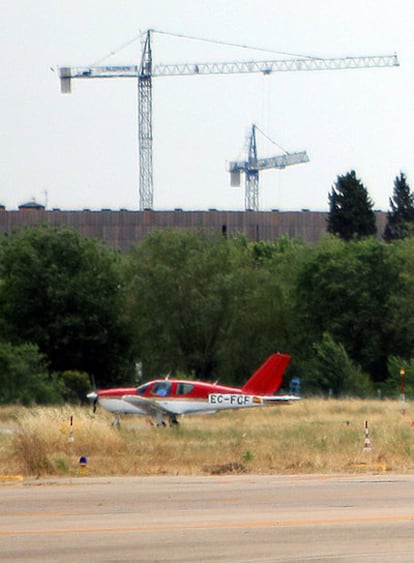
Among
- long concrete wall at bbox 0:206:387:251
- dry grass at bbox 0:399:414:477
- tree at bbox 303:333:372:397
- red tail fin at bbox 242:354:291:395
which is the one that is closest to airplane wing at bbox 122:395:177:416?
dry grass at bbox 0:399:414:477

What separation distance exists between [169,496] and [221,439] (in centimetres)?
1466

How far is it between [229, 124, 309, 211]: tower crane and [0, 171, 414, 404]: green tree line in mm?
104954

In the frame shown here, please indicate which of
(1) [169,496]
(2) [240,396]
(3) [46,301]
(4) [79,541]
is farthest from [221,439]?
(3) [46,301]

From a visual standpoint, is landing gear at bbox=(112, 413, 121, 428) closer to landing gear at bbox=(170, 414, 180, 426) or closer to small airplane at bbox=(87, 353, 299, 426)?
small airplane at bbox=(87, 353, 299, 426)

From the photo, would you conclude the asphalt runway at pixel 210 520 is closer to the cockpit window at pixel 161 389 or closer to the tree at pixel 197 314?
the cockpit window at pixel 161 389

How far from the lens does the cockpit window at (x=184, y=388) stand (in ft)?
137

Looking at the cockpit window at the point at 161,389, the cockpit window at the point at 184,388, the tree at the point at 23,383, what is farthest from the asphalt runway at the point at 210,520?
the tree at the point at 23,383

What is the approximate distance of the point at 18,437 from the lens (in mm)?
25688

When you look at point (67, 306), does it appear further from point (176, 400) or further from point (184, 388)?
point (176, 400)

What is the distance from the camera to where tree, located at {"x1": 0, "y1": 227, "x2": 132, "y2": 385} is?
220 feet

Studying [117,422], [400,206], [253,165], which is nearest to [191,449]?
[117,422]

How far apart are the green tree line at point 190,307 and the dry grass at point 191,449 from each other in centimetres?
2858

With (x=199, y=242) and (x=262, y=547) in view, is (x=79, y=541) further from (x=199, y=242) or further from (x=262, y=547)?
(x=199, y=242)

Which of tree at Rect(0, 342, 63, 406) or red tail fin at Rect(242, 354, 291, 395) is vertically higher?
red tail fin at Rect(242, 354, 291, 395)
